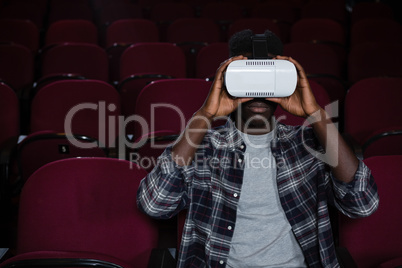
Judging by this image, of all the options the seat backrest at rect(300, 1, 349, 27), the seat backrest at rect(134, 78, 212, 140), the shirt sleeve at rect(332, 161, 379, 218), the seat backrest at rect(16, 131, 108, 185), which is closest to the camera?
the shirt sleeve at rect(332, 161, 379, 218)

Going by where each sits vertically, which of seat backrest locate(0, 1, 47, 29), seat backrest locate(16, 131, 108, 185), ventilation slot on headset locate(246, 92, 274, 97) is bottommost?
seat backrest locate(16, 131, 108, 185)

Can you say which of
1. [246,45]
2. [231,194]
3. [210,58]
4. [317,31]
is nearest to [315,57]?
[210,58]

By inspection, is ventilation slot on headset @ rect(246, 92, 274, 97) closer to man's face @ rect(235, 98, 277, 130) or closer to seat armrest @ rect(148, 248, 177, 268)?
man's face @ rect(235, 98, 277, 130)

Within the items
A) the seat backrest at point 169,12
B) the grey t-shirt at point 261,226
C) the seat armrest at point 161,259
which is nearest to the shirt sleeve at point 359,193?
the grey t-shirt at point 261,226

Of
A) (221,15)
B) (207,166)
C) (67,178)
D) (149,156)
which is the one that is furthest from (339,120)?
(221,15)

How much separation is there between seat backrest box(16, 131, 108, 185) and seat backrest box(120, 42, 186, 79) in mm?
765

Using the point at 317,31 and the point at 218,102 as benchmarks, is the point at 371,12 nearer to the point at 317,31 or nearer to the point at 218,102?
the point at 317,31

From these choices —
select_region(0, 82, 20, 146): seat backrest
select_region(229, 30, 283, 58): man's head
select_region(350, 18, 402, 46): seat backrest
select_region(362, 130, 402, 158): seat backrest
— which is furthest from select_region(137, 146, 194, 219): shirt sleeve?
select_region(350, 18, 402, 46): seat backrest

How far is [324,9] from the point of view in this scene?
9.36ft

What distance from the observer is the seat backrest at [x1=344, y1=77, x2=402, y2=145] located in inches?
52.1

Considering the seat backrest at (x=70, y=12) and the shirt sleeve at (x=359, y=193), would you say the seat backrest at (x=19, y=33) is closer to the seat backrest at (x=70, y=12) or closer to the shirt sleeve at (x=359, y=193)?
the seat backrest at (x=70, y=12)

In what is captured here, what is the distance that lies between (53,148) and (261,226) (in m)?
0.59

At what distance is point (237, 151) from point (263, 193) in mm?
89

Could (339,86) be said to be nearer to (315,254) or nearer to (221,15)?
(315,254)
